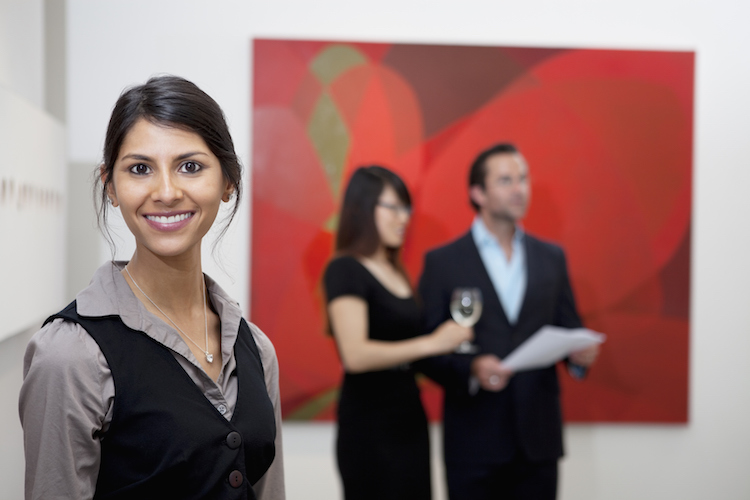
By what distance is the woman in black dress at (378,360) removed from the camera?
2.33 metres

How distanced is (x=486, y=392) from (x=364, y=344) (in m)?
0.56

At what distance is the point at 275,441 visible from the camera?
1.38 meters

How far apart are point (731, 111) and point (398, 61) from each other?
1.57 metres

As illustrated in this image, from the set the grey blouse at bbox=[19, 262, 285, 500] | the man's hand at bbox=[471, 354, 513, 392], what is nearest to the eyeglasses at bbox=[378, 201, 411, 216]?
the man's hand at bbox=[471, 354, 513, 392]

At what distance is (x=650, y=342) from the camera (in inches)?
126

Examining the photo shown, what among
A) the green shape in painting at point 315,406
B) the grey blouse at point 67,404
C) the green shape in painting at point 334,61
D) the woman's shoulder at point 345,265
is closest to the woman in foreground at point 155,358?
the grey blouse at point 67,404

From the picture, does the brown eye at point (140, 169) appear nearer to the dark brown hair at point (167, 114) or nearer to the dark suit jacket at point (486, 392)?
the dark brown hair at point (167, 114)

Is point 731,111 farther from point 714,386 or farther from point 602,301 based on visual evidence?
point 714,386

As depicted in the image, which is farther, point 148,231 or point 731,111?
point 731,111

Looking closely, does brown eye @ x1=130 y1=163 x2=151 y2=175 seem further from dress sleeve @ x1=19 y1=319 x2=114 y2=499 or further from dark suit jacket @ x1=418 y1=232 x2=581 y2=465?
dark suit jacket @ x1=418 y1=232 x2=581 y2=465

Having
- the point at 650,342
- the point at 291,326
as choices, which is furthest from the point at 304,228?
the point at 650,342

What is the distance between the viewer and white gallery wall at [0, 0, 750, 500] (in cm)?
302

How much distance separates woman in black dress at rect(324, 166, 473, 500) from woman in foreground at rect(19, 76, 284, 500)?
3.42 feet

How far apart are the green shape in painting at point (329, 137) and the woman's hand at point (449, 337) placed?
3.05 feet
